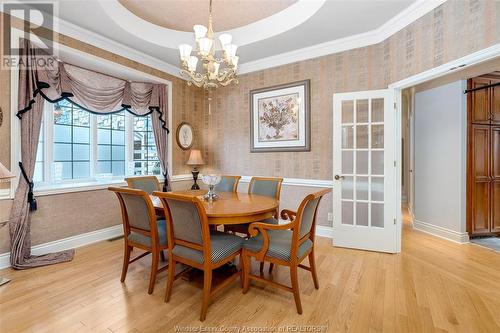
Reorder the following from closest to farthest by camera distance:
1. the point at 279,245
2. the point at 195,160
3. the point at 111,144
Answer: the point at 279,245 < the point at 111,144 < the point at 195,160

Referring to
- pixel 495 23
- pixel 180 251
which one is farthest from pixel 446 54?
pixel 180 251

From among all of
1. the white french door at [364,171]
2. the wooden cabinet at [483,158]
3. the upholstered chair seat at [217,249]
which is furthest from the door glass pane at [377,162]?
the upholstered chair seat at [217,249]

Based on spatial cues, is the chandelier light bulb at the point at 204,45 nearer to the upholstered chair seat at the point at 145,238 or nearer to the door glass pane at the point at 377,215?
the upholstered chair seat at the point at 145,238

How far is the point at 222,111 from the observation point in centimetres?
450

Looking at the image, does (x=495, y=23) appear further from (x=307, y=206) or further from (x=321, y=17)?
(x=307, y=206)

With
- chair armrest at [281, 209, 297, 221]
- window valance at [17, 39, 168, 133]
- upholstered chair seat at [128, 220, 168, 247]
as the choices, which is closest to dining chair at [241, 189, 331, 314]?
chair armrest at [281, 209, 297, 221]

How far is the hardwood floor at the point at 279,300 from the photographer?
1.69 meters

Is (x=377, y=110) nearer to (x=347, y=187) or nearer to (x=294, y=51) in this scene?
(x=347, y=187)

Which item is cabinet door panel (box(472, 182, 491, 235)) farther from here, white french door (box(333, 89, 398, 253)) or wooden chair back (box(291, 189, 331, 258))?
wooden chair back (box(291, 189, 331, 258))

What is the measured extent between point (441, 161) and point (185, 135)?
4147 mm

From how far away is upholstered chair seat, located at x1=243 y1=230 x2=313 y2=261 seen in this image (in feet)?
5.99

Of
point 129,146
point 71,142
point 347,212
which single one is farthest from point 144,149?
point 347,212

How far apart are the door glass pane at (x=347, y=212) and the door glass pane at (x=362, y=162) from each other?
43cm

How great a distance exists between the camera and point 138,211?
2072mm
